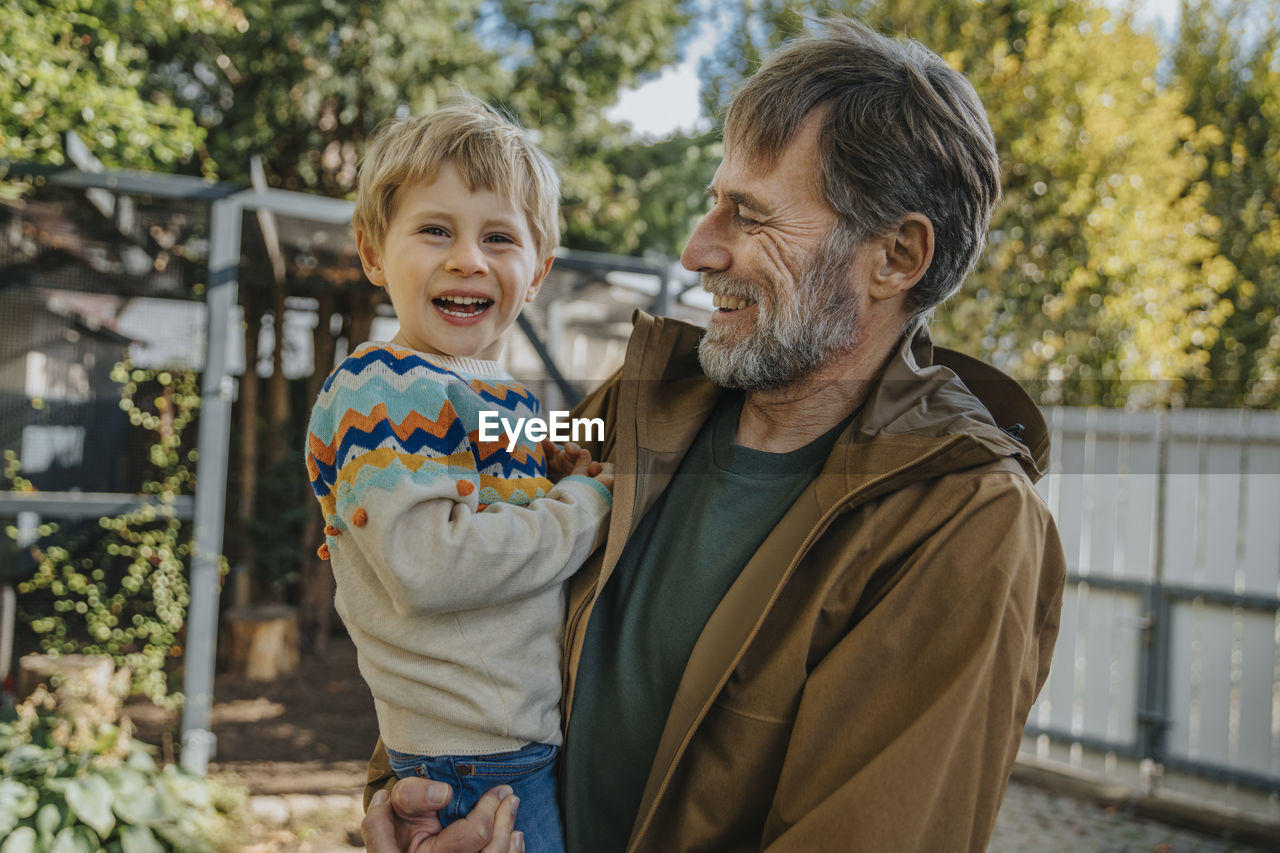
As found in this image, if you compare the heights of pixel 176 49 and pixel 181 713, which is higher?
pixel 176 49

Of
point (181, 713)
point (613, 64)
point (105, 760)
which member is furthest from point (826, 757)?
point (613, 64)

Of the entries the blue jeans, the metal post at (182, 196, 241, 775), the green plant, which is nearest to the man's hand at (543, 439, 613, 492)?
the blue jeans

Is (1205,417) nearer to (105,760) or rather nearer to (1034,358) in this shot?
(1034,358)

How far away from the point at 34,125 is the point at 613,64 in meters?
3.06

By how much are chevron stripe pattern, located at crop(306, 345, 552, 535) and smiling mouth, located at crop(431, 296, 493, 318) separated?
91mm

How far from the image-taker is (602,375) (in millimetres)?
4305

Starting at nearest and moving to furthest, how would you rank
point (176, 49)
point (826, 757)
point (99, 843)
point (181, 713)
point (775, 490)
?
1. point (826, 757)
2. point (775, 490)
3. point (99, 843)
4. point (181, 713)
5. point (176, 49)

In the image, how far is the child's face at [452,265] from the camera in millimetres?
1093

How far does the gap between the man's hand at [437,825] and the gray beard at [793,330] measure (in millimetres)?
585

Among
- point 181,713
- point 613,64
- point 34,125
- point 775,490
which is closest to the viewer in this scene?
point 775,490

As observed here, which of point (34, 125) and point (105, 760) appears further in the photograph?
point (34, 125)

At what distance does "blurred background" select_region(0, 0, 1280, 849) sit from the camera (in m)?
3.65

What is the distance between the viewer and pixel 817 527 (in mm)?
949

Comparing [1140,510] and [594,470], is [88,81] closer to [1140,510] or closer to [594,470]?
[594,470]
